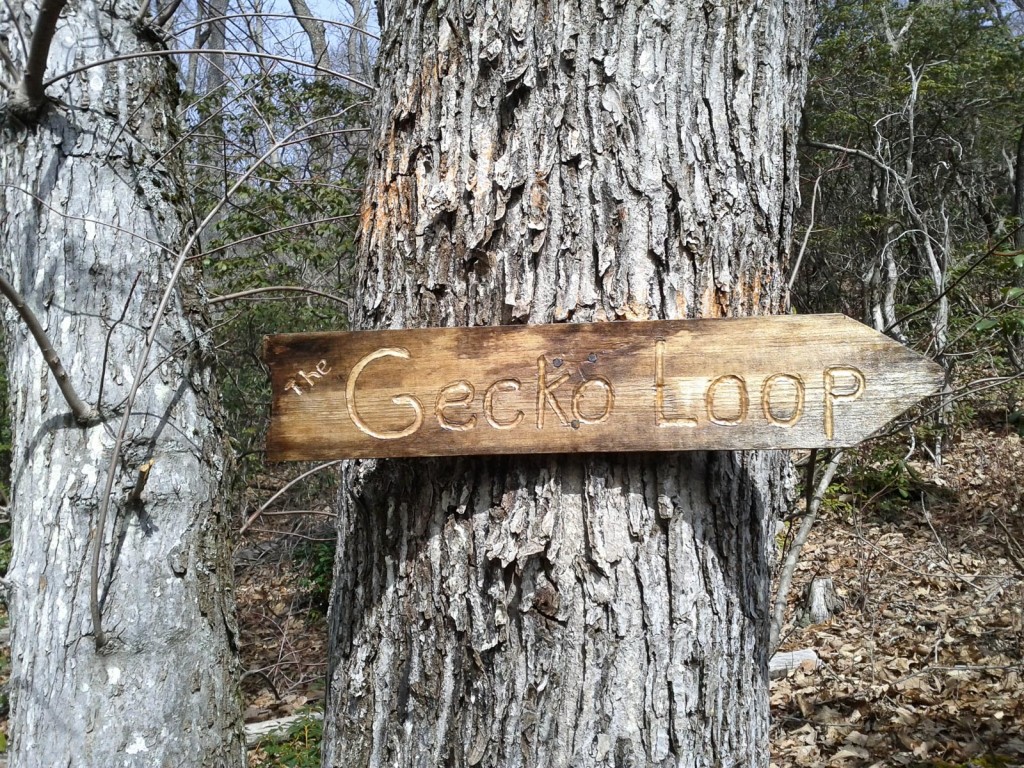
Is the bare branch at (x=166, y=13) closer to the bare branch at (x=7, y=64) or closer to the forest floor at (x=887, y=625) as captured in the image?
the bare branch at (x=7, y=64)

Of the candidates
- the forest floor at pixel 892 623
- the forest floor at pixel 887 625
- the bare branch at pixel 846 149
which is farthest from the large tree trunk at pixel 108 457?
the bare branch at pixel 846 149

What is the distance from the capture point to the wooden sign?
1193mm

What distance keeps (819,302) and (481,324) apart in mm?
9362

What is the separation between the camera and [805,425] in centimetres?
120

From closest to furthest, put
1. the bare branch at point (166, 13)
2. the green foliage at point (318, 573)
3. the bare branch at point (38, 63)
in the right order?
the bare branch at point (38, 63)
the bare branch at point (166, 13)
the green foliage at point (318, 573)

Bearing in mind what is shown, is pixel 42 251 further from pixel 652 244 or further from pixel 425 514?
pixel 652 244

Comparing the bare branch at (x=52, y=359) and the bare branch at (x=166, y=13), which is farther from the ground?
the bare branch at (x=166, y=13)

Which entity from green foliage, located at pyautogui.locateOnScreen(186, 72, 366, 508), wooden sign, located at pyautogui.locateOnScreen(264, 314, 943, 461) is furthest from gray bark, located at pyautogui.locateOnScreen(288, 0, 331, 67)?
wooden sign, located at pyautogui.locateOnScreen(264, 314, 943, 461)

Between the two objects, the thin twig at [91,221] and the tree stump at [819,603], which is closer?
the thin twig at [91,221]

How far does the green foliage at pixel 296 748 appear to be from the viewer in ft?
12.7

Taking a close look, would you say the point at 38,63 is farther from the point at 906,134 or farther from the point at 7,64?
the point at 906,134

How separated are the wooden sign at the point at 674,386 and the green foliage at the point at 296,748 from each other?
328 cm

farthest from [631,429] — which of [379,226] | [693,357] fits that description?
[379,226]

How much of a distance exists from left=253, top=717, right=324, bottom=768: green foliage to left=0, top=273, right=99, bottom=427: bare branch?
233 cm
